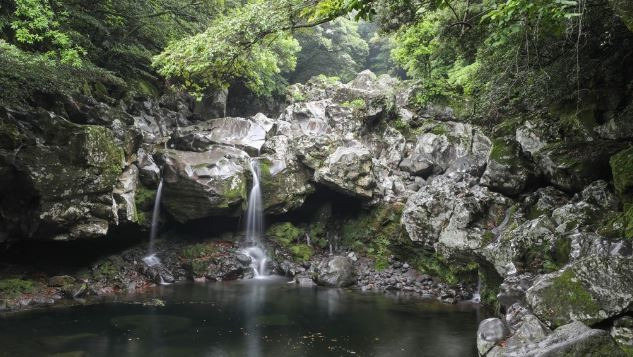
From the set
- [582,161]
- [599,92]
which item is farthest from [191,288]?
[599,92]

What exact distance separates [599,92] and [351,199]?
12.6 meters

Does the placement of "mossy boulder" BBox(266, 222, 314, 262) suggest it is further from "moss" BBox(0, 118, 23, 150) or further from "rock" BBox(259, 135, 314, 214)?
"moss" BBox(0, 118, 23, 150)

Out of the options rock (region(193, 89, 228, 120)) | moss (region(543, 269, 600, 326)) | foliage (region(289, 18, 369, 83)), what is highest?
foliage (region(289, 18, 369, 83))

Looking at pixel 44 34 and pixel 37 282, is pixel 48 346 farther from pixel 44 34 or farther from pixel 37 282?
pixel 44 34

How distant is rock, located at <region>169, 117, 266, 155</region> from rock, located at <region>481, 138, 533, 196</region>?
1136 centimetres

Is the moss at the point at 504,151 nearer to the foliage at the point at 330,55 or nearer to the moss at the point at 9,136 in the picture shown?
the moss at the point at 9,136

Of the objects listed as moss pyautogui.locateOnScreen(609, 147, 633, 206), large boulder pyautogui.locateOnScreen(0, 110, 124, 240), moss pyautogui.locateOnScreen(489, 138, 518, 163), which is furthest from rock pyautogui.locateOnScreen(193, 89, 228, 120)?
moss pyautogui.locateOnScreen(609, 147, 633, 206)

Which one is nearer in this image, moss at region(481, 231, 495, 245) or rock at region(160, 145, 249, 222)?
moss at region(481, 231, 495, 245)

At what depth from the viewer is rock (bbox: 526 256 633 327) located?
7430 mm

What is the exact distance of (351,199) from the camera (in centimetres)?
2266

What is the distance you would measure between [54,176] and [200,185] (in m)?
5.57

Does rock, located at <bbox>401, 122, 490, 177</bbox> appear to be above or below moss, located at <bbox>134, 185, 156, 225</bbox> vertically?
above

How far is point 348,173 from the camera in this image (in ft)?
68.2

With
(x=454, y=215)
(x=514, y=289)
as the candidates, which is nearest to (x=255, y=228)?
(x=454, y=215)
